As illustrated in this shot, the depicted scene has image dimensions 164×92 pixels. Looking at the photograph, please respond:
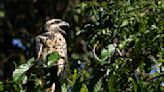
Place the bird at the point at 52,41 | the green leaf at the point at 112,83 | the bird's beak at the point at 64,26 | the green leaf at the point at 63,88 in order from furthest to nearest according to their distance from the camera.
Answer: the bird's beak at the point at 64,26 < the bird at the point at 52,41 < the green leaf at the point at 63,88 < the green leaf at the point at 112,83

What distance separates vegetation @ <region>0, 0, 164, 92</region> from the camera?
314 cm

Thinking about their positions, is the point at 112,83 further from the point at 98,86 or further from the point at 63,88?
the point at 63,88

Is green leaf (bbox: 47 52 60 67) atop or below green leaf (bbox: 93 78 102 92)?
atop

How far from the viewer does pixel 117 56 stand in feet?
11.0

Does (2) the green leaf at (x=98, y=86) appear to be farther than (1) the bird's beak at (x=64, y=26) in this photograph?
No

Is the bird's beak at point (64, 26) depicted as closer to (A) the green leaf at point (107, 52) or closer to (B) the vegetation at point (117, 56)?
(B) the vegetation at point (117, 56)

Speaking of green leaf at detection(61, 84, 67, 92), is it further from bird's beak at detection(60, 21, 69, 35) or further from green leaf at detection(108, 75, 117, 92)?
bird's beak at detection(60, 21, 69, 35)

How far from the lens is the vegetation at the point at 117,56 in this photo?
3.14m

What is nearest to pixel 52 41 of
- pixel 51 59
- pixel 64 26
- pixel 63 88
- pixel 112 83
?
pixel 64 26

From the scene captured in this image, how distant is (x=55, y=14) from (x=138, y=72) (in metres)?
5.71

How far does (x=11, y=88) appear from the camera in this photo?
127 inches

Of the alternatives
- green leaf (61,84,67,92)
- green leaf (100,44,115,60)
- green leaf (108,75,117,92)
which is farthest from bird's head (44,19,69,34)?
green leaf (108,75,117,92)

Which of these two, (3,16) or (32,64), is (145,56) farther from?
(3,16)

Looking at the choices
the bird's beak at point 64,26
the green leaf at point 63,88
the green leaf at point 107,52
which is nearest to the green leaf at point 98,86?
the green leaf at point 107,52
